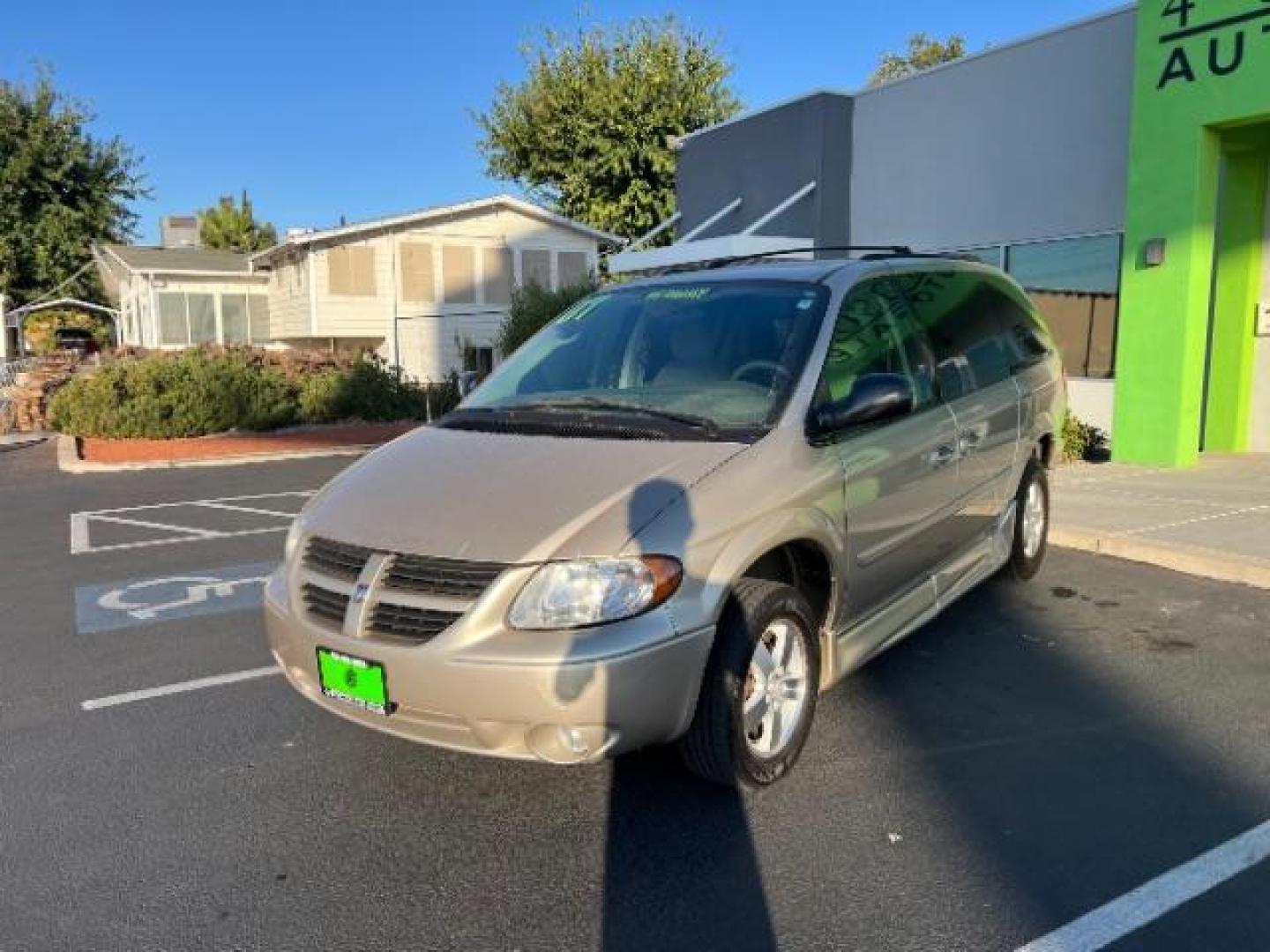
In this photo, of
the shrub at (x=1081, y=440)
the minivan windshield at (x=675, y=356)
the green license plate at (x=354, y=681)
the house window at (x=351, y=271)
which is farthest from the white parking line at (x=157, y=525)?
the house window at (x=351, y=271)

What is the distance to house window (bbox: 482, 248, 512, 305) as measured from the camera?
29.4 metres

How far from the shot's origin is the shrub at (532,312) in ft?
52.6

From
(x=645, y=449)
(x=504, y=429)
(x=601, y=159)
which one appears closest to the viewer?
(x=645, y=449)

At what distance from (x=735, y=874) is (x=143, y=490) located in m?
10.3

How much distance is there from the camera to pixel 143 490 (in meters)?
11.2

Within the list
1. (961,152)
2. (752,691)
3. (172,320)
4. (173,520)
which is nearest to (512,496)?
(752,691)

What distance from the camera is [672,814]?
3.27 meters

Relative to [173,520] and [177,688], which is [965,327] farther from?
[173,520]

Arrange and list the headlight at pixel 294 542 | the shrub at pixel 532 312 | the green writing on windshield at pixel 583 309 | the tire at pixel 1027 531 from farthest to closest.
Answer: the shrub at pixel 532 312 < the tire at pixel 1027 531 < the green writing on windshield at pixel 583 309 < the headlight at pixel 294 542

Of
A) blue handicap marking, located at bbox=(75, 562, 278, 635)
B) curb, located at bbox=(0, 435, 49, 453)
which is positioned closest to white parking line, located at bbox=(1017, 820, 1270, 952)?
blue handicap marking, located at bbox=(75, 562, 278, 635)

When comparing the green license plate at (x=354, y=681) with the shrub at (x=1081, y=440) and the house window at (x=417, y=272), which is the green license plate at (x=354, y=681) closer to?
the shrub at (x=1081, y=440)

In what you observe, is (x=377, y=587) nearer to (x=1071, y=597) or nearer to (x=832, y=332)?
(x=832, y=332)

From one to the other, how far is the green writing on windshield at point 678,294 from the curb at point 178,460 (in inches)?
348

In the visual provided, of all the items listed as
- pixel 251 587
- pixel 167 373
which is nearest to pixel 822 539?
pixel 251 587
